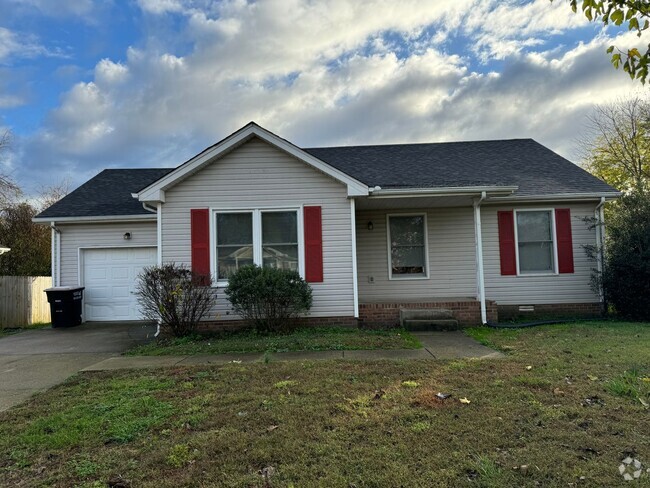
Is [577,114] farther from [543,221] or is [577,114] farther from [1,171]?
[1,171]

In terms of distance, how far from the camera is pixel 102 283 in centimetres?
1105

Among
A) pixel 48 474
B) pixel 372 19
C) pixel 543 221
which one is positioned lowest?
pixel 48 474

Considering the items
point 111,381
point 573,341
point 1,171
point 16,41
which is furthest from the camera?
point 1,171

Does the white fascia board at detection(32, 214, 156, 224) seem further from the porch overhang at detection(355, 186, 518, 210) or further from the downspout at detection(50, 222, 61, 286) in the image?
the porch overhang at detection(355, 186, 518, 210)

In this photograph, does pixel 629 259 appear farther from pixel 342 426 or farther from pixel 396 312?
pixel 342 426

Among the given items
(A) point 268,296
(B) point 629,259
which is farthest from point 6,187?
(B) point 629,259

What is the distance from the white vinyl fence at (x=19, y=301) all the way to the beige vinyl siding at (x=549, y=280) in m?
13.2

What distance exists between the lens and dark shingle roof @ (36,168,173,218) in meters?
10.8

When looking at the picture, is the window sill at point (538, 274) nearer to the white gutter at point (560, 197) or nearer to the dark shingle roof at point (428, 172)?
the white gutter at point (560, 197)

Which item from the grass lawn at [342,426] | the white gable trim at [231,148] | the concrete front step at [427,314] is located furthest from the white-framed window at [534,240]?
the grass lawn at [342,426]

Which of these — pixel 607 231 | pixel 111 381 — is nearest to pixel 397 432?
pixel 111 381

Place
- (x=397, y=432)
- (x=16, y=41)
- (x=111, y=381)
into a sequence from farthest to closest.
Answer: (x=16, y=41) → (x=111, y=381) → (x=397, y=432)

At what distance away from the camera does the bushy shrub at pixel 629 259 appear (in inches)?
350

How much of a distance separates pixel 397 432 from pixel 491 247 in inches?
312
